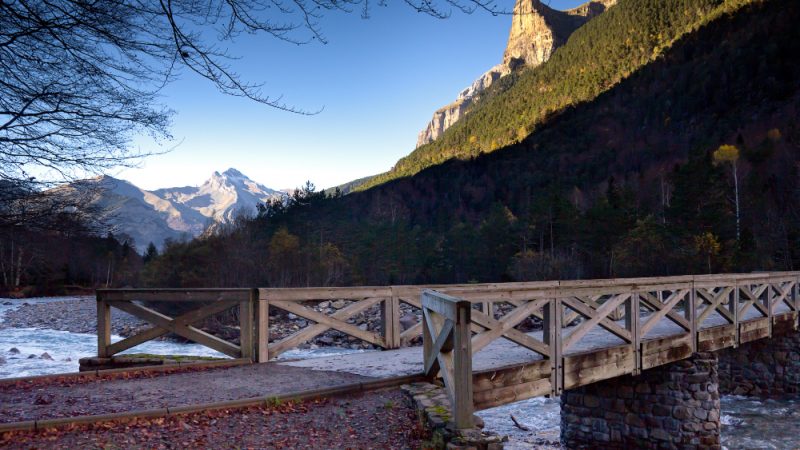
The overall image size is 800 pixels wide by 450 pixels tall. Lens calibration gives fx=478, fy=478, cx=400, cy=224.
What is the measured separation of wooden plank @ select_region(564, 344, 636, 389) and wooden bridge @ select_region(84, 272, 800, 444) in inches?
0.6

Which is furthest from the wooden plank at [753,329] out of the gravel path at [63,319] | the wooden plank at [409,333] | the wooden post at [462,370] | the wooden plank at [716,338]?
the gravel path at [63,319]

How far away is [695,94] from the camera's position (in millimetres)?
77500

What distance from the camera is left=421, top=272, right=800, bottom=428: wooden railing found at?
13.9ft

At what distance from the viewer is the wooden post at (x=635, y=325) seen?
24.7 feet

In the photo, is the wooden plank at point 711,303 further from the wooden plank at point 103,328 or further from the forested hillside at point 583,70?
the forested hillside at point 583,70

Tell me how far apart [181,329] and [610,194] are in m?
43.8

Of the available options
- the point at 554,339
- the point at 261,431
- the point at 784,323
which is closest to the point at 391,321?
the point at 554,339

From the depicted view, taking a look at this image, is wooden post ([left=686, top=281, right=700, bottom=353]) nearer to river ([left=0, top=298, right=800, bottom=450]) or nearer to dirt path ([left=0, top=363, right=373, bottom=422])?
river ([left=0, top=298, right=800, bottom=450])

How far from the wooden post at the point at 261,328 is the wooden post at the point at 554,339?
3.75m

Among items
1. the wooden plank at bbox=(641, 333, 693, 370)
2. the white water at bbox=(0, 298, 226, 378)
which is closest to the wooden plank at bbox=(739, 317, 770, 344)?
the wooden plank at bbox=(641, 333, 693, 370)

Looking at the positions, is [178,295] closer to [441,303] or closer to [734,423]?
[441,303]

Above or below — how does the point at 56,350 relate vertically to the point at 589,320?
below

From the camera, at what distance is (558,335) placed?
6.36 metres

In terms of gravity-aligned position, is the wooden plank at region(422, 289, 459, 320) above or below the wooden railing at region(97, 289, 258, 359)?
above
